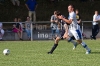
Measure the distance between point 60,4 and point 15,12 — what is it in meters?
4.73

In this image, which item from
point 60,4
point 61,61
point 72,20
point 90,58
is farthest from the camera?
point 60,4

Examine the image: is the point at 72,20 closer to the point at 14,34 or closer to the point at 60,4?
the point at 14,34

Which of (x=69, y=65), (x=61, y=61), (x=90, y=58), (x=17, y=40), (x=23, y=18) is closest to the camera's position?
(x=69, y=65)

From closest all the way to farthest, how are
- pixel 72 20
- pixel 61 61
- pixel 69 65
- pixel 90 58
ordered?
pixel 69 65, pixel 61 61, pixel 90 58, pixel 72 20

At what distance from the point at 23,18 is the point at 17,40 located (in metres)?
9.68

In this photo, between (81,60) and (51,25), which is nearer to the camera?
(81,60)

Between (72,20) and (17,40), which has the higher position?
(72,20)

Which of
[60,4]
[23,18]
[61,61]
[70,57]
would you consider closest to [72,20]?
[70,57]

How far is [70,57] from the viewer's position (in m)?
17.9

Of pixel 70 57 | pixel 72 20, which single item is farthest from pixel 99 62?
pixel 72 20

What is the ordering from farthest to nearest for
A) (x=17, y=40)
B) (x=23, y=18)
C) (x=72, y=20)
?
(x=23, y=18) → (x=17, y=40) → (x=72, y=20)

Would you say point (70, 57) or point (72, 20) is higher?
point (72, 20)

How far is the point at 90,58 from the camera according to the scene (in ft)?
57.7

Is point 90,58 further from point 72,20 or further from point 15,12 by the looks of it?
point 15,12
